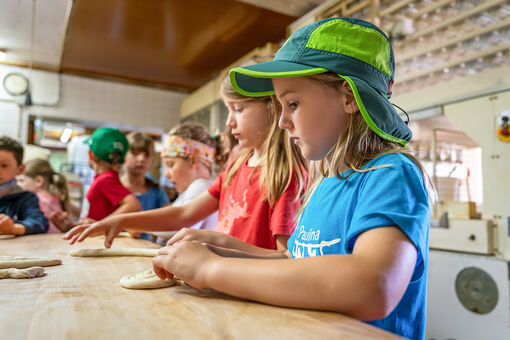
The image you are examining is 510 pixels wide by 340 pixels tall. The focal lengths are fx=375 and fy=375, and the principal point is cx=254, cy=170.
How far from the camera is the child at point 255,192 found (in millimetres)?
932

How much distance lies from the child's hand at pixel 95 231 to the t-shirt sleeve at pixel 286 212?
1.29 feet

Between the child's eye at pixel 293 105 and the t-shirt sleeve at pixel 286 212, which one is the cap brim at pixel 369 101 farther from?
the t-shirt sleeve at pixel 286 212

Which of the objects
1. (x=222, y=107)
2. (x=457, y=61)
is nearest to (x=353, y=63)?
(x=457, y=61)

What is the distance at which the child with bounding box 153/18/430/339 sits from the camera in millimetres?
430

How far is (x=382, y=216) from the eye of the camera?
0.47 meters

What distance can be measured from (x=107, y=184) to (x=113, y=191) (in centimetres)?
6

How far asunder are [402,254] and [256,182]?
2.13ft

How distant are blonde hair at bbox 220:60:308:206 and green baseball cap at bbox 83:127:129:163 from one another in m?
1.09

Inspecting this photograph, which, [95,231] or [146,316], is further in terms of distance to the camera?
[95,231]

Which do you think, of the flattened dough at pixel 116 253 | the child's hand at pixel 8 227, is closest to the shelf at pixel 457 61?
the flattened dough at pixel 116 253

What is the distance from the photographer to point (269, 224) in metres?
1.00

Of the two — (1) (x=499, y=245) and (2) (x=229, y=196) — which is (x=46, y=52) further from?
(1) (x=499, y=245)

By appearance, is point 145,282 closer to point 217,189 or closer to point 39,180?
point 217,189

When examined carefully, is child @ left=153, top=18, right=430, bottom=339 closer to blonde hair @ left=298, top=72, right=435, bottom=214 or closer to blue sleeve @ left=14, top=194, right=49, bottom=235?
blonde hair @ left=298, top=72, right=435, bottom=214
